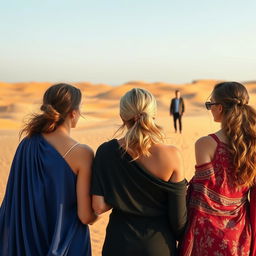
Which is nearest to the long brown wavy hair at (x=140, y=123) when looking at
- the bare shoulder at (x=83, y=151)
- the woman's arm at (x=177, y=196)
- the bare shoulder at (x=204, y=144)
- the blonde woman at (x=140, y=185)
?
the blonde woman at (x=140, y=185)

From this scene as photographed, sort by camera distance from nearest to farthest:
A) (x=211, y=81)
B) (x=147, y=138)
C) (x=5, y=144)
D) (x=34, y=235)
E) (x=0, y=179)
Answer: (x=147, y=138) < (x=34, y=235) < (x=0, y=179) < (x=5, y=144) < (x=211, y=81)

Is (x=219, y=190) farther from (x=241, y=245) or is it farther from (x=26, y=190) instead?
(x=26, y=190)

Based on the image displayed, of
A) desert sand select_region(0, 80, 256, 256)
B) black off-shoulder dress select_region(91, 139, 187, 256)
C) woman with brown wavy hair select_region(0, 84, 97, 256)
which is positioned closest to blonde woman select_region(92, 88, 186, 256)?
black off-shoulder dress select_region(91, 139, 187, 256)

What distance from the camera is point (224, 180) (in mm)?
3213

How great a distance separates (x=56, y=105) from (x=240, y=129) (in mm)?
1228

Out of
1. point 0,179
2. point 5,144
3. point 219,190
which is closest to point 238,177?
point 219,190

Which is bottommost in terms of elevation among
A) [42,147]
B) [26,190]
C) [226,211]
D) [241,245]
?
[241,245]

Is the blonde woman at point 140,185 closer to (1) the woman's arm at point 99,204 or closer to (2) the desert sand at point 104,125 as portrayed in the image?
(1) the woman's arm at point 99,204

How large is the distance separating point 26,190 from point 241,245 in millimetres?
1492

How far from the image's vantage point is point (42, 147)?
3.12 meters

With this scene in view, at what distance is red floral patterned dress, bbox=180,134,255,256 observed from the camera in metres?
3.21

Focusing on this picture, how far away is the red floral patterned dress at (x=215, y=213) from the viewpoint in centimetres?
321

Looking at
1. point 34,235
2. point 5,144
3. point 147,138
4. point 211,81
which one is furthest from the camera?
point 211,81

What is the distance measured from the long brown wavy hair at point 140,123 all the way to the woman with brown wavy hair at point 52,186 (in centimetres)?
33
